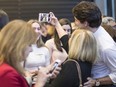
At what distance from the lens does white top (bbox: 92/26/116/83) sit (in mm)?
2564

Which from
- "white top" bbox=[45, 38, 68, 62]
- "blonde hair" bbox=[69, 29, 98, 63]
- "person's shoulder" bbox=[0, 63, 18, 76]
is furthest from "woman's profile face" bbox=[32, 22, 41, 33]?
Result: "person's shoulder" bbox=[0, 63, 18, 76]

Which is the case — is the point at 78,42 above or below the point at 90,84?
above

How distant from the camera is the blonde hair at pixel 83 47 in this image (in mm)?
2471

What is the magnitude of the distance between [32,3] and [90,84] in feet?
13.9

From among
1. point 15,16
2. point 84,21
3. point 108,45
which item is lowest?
point 15,16

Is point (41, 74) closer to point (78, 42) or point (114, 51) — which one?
point (78, 42)

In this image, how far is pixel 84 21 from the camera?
8.67 ft

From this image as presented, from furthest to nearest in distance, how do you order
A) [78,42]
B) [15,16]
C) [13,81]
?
A: [15,16] < [78,42] < [13,81]

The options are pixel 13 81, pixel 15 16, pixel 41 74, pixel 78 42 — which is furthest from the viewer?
pixel 15 16

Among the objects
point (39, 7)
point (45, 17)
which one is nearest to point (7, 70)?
point (45, 17)

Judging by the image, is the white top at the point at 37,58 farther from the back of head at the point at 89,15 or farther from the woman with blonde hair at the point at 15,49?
the woman with blonde hair at the point at 15,49

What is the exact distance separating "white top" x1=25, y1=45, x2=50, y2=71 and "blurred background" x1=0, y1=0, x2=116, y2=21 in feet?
8.76

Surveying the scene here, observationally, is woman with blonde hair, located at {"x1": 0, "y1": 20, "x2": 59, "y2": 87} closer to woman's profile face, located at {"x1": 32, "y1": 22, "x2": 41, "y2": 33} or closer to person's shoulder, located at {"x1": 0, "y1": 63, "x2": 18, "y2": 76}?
person's shoulder, located at {"x1": 0, "y1": 63, "x2": 18, "y2": 76}

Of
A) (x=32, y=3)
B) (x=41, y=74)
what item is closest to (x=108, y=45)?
(x=41, y=74)
